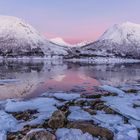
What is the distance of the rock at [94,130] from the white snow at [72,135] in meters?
0.26

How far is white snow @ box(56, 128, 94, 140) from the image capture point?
33.7ft

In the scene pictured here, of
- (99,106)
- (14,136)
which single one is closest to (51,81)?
(99,106)

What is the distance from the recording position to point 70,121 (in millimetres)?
12016

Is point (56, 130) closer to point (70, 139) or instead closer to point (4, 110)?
point (70, 139)

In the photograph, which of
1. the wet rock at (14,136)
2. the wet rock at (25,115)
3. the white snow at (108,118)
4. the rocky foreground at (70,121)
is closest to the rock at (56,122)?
the rocky foreground at (70,121)

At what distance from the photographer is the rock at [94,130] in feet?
34.9

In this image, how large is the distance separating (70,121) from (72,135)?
1.63 m

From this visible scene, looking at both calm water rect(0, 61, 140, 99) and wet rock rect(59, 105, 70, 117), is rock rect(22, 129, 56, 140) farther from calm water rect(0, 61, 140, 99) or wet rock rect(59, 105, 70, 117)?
calm water rect(0, 61, 140, 99)

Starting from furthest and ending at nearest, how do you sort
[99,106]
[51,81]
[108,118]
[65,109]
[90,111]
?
[51,81]
[99,106]
[65,109]
[90,111]
[108,118]

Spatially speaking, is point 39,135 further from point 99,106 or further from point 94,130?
point 99,106

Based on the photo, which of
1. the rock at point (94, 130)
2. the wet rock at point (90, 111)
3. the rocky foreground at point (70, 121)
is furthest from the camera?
the wet rock at point (90, 111)

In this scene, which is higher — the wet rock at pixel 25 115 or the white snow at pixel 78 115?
the white snow at pixel 78 115

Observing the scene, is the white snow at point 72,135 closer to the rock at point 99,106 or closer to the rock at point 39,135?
the rock at point 39,135

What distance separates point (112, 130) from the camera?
11242mm
